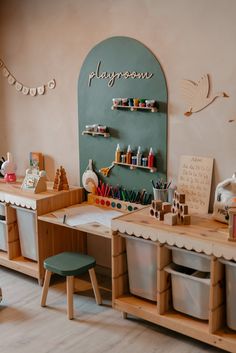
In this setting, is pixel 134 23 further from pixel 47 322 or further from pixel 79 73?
pixel 47 322

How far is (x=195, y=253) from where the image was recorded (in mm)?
2510

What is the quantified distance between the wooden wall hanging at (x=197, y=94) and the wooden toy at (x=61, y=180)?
1.10 m

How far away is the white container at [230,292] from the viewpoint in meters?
2.43

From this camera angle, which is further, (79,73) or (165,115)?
(79,73)

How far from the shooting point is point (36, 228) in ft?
11.0

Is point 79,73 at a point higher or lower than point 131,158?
higher

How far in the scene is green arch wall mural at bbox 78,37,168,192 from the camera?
3088 mm

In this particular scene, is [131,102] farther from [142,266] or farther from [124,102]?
[142,266]

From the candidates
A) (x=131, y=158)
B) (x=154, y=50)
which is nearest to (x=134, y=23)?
(x=154, y=50)

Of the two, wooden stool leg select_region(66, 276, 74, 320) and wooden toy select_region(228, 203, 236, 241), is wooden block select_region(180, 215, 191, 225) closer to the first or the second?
wooden toy select_region(228, 203, 236, 241)

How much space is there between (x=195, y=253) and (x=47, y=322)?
109 centimetres

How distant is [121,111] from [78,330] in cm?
149

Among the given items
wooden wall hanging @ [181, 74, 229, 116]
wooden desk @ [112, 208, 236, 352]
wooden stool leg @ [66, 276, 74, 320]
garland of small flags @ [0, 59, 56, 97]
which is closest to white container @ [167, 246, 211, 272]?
wooden desk @ [112, 208, 236, 352]

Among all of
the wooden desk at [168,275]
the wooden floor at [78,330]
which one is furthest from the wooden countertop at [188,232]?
the wooden floor at [78,330]
